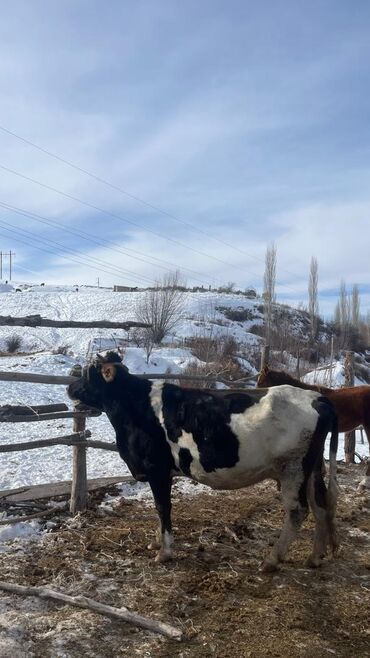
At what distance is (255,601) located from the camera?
14.2 ft

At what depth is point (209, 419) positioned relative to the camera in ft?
17.1

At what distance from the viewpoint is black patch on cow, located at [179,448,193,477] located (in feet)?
17.2

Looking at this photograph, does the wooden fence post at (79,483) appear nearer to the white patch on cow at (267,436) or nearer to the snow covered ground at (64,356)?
the snow covered ground at (64,356)

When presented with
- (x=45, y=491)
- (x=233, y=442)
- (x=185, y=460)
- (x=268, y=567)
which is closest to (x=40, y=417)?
(x=45, y=491)

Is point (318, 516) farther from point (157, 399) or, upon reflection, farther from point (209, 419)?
point (157, 399)

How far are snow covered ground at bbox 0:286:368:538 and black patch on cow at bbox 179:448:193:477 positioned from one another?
1.91 meters

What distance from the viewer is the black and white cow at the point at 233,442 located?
495 centimetres

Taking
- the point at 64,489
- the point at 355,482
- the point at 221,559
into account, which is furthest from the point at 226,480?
the point at 355,482

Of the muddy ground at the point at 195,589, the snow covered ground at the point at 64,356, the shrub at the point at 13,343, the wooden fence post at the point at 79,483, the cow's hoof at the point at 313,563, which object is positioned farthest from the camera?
the shrub at the point at 13,343

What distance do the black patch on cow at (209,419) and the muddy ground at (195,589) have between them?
96 cm

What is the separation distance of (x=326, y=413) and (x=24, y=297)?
48950mm

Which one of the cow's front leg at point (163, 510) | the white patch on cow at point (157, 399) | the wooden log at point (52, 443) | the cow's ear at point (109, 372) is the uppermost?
the cow's ear at point (109, 372)

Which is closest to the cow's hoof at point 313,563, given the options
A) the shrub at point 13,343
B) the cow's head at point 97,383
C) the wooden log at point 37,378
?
the cow's head at point 97,383

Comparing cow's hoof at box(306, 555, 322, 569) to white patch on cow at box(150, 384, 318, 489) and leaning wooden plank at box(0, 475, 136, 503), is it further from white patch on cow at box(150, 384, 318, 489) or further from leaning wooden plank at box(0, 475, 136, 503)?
leaning wooden plank at box(0, 475, 136, 503)
